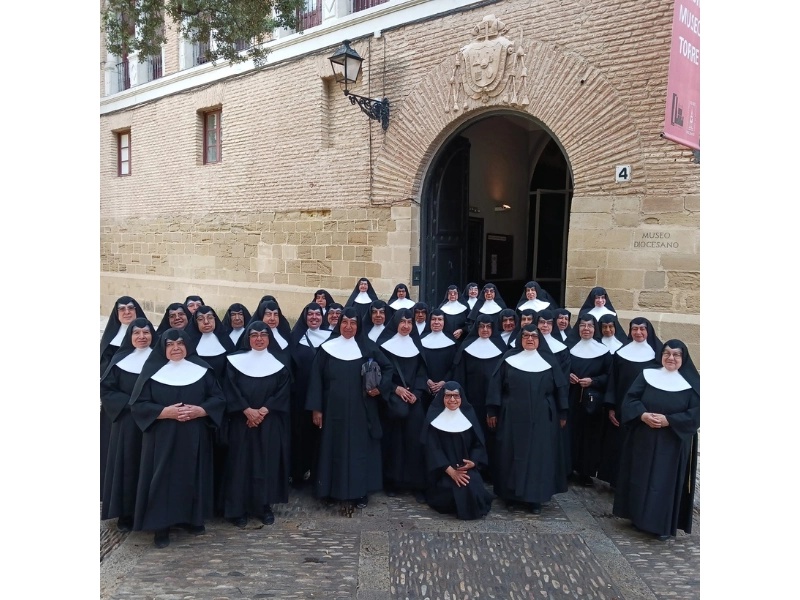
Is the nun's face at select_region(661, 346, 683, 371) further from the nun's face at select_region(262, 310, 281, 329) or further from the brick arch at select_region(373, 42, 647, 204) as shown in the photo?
the brick arch at select_region(373, 42, 647, 204)

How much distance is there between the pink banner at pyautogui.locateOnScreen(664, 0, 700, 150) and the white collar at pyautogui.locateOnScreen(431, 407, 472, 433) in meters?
3.72

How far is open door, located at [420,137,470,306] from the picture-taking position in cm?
1009

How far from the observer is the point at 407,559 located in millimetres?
4008

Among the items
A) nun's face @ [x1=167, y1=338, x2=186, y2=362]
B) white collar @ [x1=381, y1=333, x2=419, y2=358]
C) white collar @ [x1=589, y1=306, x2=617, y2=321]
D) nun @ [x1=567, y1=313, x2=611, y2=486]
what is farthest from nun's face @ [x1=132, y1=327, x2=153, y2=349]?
white collar @ [x1=589, y1=306, x2=617, y2=321]

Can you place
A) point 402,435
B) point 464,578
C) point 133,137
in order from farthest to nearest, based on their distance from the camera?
point 133,137
point 402,435
point 464,578

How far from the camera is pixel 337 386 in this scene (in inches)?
190

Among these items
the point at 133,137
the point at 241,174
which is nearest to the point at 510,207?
the point at 241,174

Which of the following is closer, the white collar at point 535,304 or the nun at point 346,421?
the nun at point 346,421

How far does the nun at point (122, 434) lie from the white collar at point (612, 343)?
4.15m

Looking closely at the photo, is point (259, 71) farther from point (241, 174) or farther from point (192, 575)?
point (192, 575)

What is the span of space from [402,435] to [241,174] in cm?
857

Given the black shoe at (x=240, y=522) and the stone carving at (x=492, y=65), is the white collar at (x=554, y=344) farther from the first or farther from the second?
the stone carving at (x=492, y=65)

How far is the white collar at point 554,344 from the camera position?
213 inches

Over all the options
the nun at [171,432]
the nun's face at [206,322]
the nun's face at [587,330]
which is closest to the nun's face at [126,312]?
the nun's face at [206,322]
